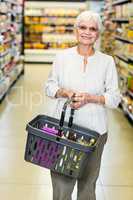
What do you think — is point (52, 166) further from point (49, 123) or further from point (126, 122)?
point (126, 122)

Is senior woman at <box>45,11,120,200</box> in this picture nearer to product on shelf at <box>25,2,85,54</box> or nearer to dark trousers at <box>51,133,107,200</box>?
dark trousers at <box>51,133,107,200</box>

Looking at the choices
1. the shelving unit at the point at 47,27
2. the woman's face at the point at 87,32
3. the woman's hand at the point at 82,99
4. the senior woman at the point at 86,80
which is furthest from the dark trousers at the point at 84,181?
the shelving unit at the point at 47,27

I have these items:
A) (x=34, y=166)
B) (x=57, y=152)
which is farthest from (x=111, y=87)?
(x=34, y=166)

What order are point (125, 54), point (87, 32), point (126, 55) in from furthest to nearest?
point (125, 54) < point (126, 55) < point (87, 32)

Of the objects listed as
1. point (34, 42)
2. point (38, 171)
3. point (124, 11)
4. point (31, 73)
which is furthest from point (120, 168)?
point (34, 42)

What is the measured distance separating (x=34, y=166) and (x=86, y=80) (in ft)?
7.18

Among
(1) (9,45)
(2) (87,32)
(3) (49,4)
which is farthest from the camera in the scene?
(3) (49,4)

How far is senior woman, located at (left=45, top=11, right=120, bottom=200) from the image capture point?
89.0 inches

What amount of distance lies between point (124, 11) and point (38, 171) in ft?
15.2

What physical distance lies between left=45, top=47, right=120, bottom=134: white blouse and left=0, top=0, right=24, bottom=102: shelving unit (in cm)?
415

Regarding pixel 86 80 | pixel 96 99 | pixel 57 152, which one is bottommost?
pixel 57 152

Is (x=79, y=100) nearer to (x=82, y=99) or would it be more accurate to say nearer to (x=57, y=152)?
(x=82, y=99)

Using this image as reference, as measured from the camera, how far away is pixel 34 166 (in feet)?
13.9

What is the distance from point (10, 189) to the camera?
3619 millimetres
